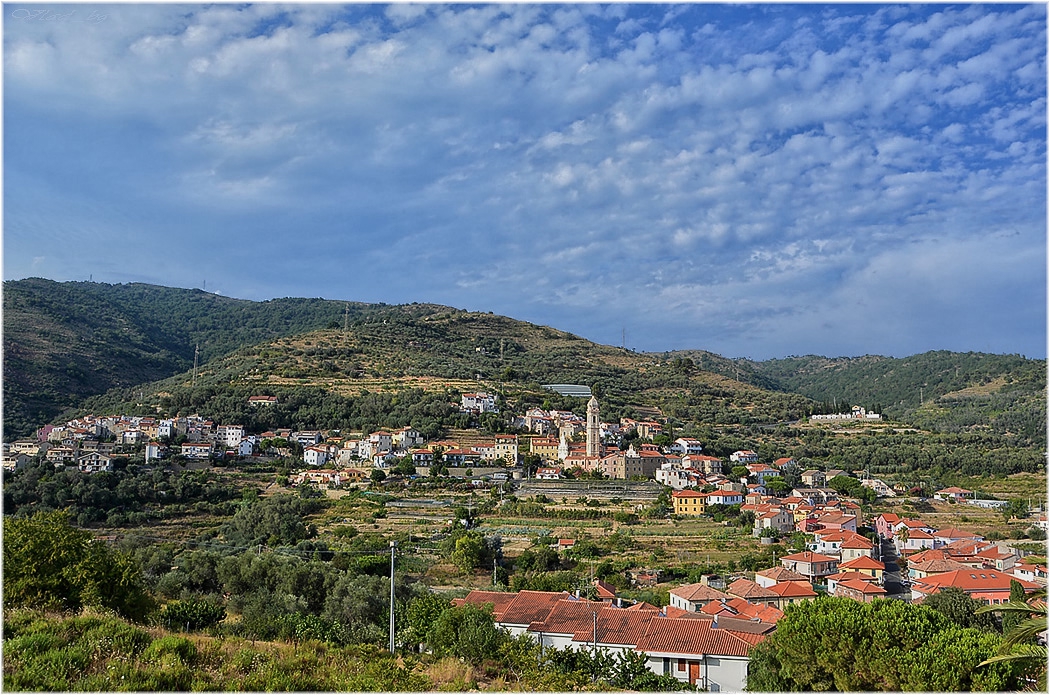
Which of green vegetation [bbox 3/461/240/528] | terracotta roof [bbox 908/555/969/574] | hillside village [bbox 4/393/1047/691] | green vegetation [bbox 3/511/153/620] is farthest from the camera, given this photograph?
green vegetation [bbox 3/461/240/528]

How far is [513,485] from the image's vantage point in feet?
115

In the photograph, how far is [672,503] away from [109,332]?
215ft

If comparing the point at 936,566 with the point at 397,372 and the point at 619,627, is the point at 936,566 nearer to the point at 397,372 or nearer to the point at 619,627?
the point at 619,627

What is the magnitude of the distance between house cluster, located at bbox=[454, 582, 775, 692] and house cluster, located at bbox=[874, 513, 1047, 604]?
846cm

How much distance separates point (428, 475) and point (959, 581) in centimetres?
2439

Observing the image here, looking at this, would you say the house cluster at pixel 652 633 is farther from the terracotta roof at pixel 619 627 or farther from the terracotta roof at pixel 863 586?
the terracotta roof at pixel 863 586

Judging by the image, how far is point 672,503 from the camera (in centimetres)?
3266

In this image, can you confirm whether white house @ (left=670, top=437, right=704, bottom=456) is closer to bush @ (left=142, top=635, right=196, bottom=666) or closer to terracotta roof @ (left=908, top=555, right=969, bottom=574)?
terracotta roof @ (left=908, top=555, right=969, bottom=574)

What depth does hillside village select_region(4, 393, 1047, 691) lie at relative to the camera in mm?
13250

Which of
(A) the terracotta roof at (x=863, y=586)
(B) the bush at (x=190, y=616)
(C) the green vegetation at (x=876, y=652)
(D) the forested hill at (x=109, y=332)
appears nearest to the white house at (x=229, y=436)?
(D) the forested hill at (x=109, y=332)

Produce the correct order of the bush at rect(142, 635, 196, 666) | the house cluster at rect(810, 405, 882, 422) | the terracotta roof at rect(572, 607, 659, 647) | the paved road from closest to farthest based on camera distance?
the bush at rect(142, 635, 196, 666), the terracotta roof at rect(572, 607, 659, 647), the paved road, the house cluster at rect(810, 405, 882, 422)

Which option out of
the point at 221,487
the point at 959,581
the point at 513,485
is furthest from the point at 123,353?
the point at 959,581

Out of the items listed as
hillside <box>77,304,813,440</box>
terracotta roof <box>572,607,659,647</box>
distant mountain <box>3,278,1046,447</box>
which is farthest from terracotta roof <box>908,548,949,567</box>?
distant mountain <box>3,278,1046,447</box>

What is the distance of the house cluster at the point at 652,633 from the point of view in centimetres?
1191
